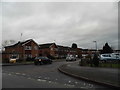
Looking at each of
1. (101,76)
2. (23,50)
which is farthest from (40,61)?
(23,50)

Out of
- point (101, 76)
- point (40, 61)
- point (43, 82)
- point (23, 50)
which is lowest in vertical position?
point (40, 61)

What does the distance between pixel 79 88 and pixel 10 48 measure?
56.4m

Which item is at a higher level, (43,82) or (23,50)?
(23,50)

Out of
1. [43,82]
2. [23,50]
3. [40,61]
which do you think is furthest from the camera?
[23,50]

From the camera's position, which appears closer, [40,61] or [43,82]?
[43,82]

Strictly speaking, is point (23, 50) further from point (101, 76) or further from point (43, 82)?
point (101, 76)

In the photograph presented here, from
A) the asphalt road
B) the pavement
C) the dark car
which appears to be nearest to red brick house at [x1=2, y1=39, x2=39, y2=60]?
the dark car

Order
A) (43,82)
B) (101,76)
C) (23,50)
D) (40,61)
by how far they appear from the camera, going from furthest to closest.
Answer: (23,50) < (40,61) < (101,76) < (43,82)

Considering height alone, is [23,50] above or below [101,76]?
above

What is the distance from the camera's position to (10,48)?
2384 inches

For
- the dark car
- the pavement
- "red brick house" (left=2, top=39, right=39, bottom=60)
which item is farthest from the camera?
"red brick house" (left=2, top=39, right=39, bottom=60)

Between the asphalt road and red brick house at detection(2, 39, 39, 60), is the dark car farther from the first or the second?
red brick house at detection(2, 39, 39, 60)

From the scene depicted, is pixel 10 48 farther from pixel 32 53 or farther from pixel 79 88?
pixel 79 88

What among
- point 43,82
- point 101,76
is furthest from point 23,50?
point 101,76
